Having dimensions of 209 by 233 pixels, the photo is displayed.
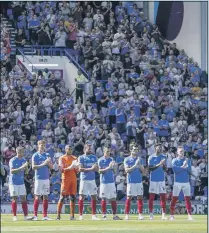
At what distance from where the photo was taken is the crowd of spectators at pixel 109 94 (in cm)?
4409

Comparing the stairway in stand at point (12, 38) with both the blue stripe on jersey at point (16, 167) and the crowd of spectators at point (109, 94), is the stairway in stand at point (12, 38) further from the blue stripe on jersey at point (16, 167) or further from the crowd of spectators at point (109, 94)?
the blue stripe on jersey at point (16, 167)

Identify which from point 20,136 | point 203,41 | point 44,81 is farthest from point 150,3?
point 20,136

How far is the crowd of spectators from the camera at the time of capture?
44.1m

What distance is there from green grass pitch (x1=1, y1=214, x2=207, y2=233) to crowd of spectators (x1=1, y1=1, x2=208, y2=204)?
8067 millimetres

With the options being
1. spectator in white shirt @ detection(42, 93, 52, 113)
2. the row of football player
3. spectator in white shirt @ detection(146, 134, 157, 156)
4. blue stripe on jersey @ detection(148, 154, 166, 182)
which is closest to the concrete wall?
spectator in white shirt @ detection(42, 93, 52, 113)

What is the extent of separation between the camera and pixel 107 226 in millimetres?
31609

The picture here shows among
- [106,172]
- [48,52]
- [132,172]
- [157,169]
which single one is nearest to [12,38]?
[48,52]

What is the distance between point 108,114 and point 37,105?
9.38 ft

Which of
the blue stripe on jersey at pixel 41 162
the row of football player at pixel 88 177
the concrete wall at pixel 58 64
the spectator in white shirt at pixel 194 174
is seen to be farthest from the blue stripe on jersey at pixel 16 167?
the concrete wall at pixel 58 64

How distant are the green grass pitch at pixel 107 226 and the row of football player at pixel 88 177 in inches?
22.3

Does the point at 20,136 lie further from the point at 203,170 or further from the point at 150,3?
the point at 150,3

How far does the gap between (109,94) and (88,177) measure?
12.3 metres

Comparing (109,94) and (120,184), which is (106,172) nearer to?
(120,184)

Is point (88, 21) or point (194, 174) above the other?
point (88, 21)
